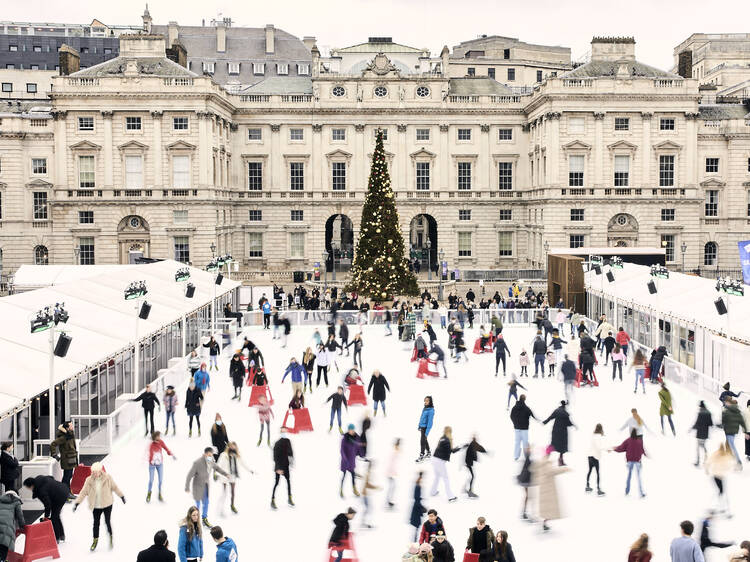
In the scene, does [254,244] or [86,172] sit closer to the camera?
[86,172]

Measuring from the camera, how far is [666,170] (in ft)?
221

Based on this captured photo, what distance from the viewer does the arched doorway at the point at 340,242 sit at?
79.9 meters

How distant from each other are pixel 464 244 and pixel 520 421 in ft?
171

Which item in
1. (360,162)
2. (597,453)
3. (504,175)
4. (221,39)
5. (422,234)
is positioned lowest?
(597,453)

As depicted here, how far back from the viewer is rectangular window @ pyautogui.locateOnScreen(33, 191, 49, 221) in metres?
68.1

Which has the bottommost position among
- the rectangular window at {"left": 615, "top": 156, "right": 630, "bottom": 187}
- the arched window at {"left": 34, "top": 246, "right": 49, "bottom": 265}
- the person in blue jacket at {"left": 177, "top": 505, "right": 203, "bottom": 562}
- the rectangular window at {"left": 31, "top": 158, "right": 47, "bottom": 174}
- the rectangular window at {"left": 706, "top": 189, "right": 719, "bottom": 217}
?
the person in blue jacket at {"left": 177, "top": 505, "right": 203, "bottom": 562}

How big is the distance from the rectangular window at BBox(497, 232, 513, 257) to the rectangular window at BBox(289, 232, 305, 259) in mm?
14352

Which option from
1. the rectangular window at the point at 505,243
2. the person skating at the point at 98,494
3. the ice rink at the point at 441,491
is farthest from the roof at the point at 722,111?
the person skating at the point at 98,494

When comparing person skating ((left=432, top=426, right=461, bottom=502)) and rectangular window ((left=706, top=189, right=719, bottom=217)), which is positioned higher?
rectangular window ((left=706, top=189, right=719, bottom=217))

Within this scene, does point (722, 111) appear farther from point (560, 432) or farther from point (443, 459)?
point (443, 459)

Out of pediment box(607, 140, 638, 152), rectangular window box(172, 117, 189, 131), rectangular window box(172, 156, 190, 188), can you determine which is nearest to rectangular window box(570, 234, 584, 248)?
pediment box(607, 140, 638, 152)

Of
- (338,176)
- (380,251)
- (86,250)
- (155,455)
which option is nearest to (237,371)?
(155,455)

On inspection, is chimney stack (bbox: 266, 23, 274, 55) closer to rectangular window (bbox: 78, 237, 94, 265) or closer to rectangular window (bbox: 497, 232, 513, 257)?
rectangular window (bbox: 497, 232, 513, 257)

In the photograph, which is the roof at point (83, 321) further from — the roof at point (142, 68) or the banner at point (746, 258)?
the roof at point (142, 68)
